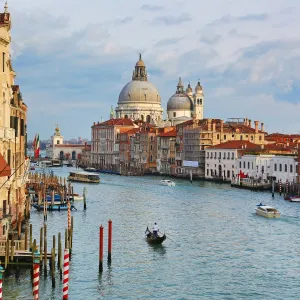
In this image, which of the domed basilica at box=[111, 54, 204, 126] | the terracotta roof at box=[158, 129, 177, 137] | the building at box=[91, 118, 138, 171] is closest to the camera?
the terracotta roof at box=[158, 129, 177, 137]

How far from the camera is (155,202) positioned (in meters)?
36.7

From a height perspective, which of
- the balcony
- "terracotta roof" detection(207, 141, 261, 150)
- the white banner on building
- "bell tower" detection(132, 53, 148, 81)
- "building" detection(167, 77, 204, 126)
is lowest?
the white banner on building

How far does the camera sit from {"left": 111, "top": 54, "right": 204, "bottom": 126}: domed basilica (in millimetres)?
93188

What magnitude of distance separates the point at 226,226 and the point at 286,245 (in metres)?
4.64

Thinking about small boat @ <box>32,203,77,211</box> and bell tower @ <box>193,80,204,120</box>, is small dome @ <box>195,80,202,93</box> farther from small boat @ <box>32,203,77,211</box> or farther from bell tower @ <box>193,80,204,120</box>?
small boat @ <box>32,203,77,211</box>

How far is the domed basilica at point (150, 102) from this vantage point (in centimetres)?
9319

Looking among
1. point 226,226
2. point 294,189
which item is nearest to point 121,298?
point 226,226

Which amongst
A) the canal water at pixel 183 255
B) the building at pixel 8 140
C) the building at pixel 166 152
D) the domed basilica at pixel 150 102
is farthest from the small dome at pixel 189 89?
the building at pixel 8 140

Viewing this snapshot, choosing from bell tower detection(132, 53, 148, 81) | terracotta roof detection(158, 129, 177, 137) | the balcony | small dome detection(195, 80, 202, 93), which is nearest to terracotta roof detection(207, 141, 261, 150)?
terracotta roof detection(158, 129, 177, 137)

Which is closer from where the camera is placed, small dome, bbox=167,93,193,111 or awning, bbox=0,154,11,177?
awning, bbox=0,154,11,177

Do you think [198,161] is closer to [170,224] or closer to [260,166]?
[260,166]

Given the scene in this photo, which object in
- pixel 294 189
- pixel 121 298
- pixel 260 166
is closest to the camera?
pixel 121 298

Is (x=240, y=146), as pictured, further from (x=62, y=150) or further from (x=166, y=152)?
(x=62, y=150)

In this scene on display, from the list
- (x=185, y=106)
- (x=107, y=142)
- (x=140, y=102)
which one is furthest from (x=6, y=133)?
(x=140, y=102)
